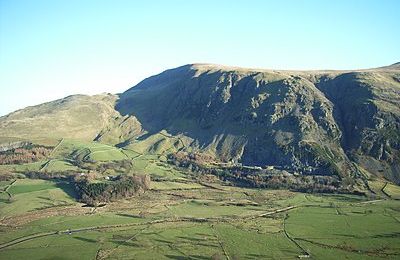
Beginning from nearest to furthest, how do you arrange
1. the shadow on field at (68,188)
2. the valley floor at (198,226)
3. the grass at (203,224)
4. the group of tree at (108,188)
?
the valley floor at (198,226), the grass at (203,224), the group of tree at (108,188), the shadow on field at (68,188)

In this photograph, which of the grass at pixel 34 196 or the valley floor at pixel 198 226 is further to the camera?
the grass at pixel 34 196

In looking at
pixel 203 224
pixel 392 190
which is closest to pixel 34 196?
pixel 203 224

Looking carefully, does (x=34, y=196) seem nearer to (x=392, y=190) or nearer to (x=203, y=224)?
(x=203, y=224)

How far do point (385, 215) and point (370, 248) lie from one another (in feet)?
121

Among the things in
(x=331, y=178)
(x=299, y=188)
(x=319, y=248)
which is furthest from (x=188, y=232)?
(x=331, y=178)

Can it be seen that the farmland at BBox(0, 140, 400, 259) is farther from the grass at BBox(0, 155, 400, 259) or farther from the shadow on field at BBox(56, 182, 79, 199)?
the shadow on field at BBox(56, 182, 79, 199)

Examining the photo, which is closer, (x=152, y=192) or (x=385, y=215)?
(x=385, y=215)

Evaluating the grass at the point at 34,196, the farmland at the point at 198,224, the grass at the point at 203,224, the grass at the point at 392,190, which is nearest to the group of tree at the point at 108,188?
the farmland at the point at 198,224

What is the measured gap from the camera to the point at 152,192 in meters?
182

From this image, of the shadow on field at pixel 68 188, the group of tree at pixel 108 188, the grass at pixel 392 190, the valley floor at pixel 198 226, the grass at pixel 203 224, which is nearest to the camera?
the valley floor at pixel 198 226

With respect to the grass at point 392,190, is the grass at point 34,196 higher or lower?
higher

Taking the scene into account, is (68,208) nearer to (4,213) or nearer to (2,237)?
(4,213)

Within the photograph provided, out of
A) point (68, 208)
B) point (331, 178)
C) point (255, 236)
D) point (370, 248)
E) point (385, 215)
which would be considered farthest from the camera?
point (331, 178)

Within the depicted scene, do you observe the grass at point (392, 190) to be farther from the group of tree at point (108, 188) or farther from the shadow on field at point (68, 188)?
the shadow on field at point (68, 188)
